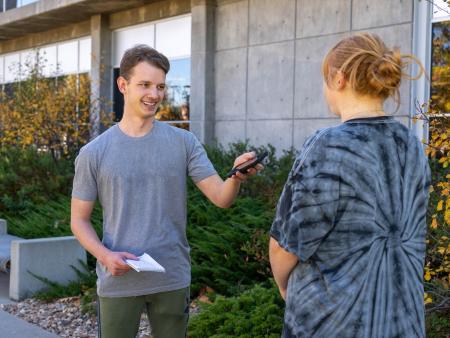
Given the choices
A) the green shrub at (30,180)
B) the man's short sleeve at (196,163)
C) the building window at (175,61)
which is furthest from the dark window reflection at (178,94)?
the man's short sleeve at (196,163)

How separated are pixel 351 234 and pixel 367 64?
520mm

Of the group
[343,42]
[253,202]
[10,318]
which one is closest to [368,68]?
[343,42]

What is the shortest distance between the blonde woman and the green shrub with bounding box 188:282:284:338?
2422 mm

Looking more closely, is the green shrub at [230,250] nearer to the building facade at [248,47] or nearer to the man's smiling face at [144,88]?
the man's smiling face at [144,88]

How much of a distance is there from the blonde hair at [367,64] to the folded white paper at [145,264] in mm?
1131

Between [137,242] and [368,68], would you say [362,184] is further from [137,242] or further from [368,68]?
[137,242]

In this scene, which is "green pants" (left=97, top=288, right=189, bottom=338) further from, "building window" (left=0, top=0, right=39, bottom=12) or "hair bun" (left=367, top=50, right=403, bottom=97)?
"building window" (left=0, top=0, right=39, bottom=12)

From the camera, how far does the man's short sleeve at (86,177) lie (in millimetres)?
3117

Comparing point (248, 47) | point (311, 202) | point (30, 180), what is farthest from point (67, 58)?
point (311, 202)

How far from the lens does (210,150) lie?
1052 centimetres

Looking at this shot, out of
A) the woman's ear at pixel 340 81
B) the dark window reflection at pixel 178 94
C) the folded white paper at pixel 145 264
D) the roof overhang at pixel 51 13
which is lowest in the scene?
the folded white paper at pixel 145 264

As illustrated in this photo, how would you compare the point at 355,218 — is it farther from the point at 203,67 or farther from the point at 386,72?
the point at 203,67

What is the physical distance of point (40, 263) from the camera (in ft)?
23.6

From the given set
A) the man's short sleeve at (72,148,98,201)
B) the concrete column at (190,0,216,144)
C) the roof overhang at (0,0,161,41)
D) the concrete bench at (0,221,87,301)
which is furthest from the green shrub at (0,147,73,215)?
the man's short sleeve at (72,148,98,201)
